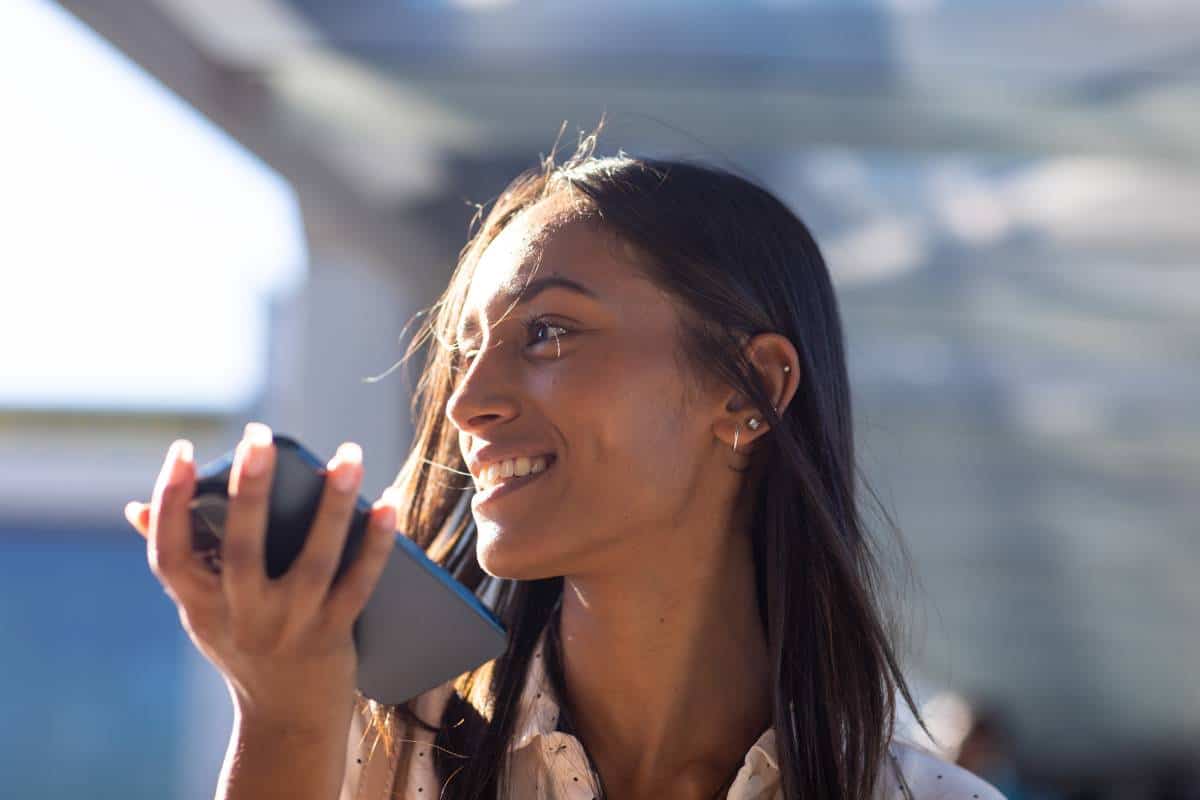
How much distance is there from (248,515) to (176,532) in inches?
3.3

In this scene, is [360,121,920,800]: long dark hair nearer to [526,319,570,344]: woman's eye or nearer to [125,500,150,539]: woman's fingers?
[526,319,570,344]: woman's eye

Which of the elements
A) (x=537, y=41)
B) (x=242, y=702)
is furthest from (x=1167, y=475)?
(x=242, y=702)

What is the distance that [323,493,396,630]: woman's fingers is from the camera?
146cm

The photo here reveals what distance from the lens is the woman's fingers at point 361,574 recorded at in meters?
1.46

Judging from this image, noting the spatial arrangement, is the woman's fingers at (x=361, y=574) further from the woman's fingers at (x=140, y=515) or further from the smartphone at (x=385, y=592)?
the woman's fingers at (x=140, y=515)

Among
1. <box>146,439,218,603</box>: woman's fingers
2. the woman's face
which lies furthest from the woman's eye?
<box>146,439,218,603</box>: woman's fingers

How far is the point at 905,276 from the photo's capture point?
29.0ft

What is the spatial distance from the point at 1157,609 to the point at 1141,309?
13071 millimetres

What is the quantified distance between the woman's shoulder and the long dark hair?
4 centimetres

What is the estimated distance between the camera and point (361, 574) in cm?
146

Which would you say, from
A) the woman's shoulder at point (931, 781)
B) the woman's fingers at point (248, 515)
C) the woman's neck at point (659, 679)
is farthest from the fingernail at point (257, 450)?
the woman's shoulder at point (931, 781)

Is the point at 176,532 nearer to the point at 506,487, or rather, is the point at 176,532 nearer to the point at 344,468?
the point at 344,468

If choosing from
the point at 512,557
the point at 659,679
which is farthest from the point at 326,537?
the point at 659,679

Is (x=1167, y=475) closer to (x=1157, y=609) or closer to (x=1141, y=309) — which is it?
(x=1141, y=309)
